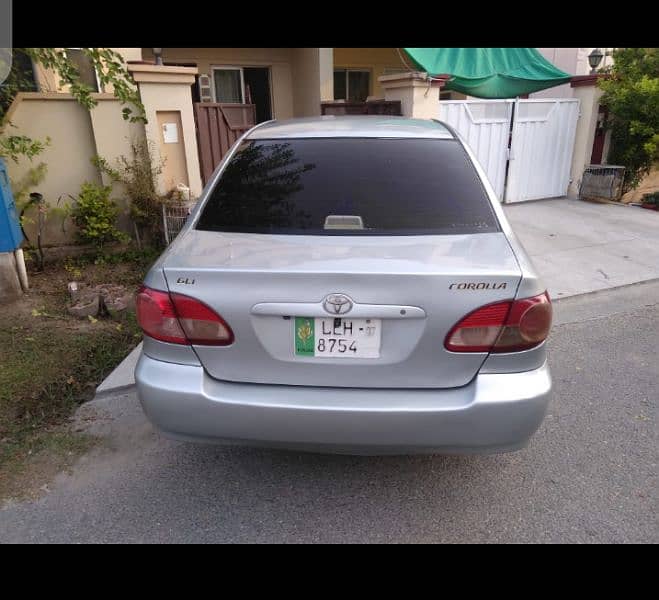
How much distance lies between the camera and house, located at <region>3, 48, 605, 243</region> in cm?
549

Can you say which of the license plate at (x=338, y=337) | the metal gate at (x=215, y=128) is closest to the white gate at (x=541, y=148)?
the metal gate at (x=215, y=128)

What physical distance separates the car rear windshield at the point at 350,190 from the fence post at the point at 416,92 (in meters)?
4.61

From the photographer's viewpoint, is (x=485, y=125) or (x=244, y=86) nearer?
(x=485, y=125)

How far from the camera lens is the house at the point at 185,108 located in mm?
5492

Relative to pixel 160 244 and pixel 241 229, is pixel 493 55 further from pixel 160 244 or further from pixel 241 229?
pixel 241 229

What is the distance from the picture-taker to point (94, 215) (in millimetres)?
5504

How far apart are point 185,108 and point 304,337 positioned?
4.96 metres

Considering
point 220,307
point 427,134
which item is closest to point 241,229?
point 220,307

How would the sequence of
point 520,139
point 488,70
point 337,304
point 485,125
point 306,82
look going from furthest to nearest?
point 306,82, point 520,139, point 488,70, point 485,125, point 337,304

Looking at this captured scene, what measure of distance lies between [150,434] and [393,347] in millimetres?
1748

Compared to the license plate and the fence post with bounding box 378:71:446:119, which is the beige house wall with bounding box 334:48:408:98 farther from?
the license plate

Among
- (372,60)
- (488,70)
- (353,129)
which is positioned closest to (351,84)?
(372,60)

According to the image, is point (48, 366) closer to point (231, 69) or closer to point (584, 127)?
point (231, 69)

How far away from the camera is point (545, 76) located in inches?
336
